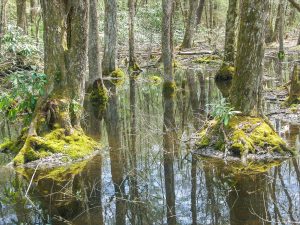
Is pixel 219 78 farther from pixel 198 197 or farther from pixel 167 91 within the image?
pixel 198 197

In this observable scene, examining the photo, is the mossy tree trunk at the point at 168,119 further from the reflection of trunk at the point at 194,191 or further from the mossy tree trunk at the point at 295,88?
the mossy tree trunk at the point at 295,88

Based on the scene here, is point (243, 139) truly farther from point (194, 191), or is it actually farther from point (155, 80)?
point (155, 80)

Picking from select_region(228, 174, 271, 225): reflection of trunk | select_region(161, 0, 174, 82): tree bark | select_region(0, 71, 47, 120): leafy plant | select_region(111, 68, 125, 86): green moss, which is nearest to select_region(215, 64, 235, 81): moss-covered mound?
select_region(161, 0, 174, 82): tree bark

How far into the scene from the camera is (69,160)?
803 cm

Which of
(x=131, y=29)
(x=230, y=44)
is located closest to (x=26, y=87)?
(x=230, y=44)

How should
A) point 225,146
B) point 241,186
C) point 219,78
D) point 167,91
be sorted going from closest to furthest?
point 241,186
point 225,146
point 167,91
point 219,78

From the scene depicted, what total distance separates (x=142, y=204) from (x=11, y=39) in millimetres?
8530

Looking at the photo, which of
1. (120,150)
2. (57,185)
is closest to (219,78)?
(120,150)

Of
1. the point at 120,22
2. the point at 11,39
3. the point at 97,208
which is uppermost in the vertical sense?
the point at 120,22

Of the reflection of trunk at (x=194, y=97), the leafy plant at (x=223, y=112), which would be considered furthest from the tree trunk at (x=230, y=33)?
the leafy plant at (x=223, y=112)

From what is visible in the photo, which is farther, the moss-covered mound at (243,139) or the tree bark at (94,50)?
the tree bark at (94,50)

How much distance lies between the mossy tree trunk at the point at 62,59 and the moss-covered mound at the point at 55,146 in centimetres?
19

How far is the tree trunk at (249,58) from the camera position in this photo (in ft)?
27.3

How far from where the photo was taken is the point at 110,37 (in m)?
19.3
